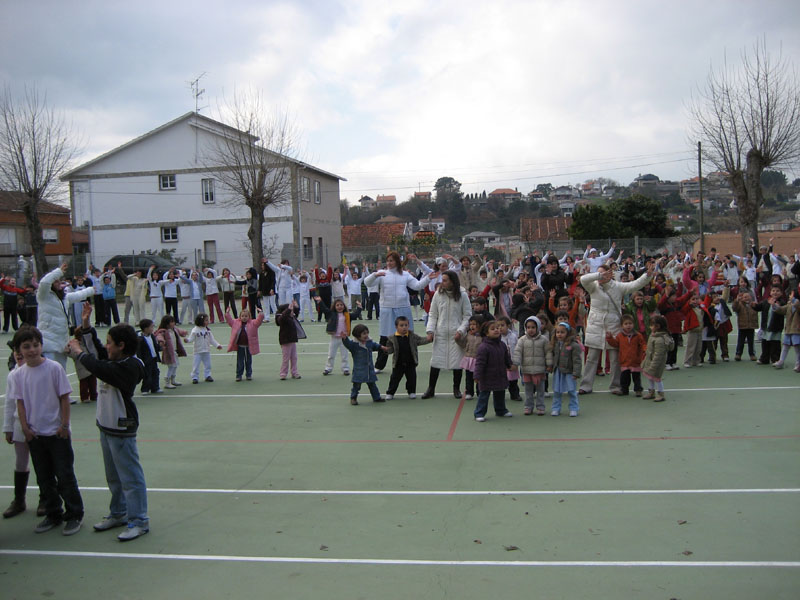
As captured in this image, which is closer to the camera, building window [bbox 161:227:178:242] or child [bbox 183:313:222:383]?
child [bbox 183:313:222:383]

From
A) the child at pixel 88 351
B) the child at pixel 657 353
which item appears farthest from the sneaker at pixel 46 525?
the child at pixel 657 353

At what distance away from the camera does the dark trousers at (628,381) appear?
10488 millimetres

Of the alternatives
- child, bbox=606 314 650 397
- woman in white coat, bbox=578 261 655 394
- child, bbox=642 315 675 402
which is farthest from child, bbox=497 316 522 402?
child, bbox=642 315 675 402

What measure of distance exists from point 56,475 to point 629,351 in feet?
24.9

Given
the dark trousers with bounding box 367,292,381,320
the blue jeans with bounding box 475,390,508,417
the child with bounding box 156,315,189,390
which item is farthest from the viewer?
the dark trousers with bounding box 367,292,381,320

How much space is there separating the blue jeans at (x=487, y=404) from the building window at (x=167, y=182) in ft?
124

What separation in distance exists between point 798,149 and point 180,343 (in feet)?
88.2

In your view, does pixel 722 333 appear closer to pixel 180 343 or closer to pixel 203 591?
pixel 180 343

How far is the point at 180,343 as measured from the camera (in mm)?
12383

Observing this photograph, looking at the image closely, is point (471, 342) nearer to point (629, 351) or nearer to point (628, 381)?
point (629, 351)

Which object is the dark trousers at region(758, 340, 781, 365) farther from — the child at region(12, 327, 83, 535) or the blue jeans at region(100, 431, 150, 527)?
the child at region(12, 327, 83, 535)

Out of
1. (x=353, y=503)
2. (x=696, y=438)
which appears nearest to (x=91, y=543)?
(x=353, y=503)

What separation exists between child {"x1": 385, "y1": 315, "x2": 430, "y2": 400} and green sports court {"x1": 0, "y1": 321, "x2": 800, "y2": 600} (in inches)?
25.2

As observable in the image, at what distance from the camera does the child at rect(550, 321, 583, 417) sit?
9352 millimetres
